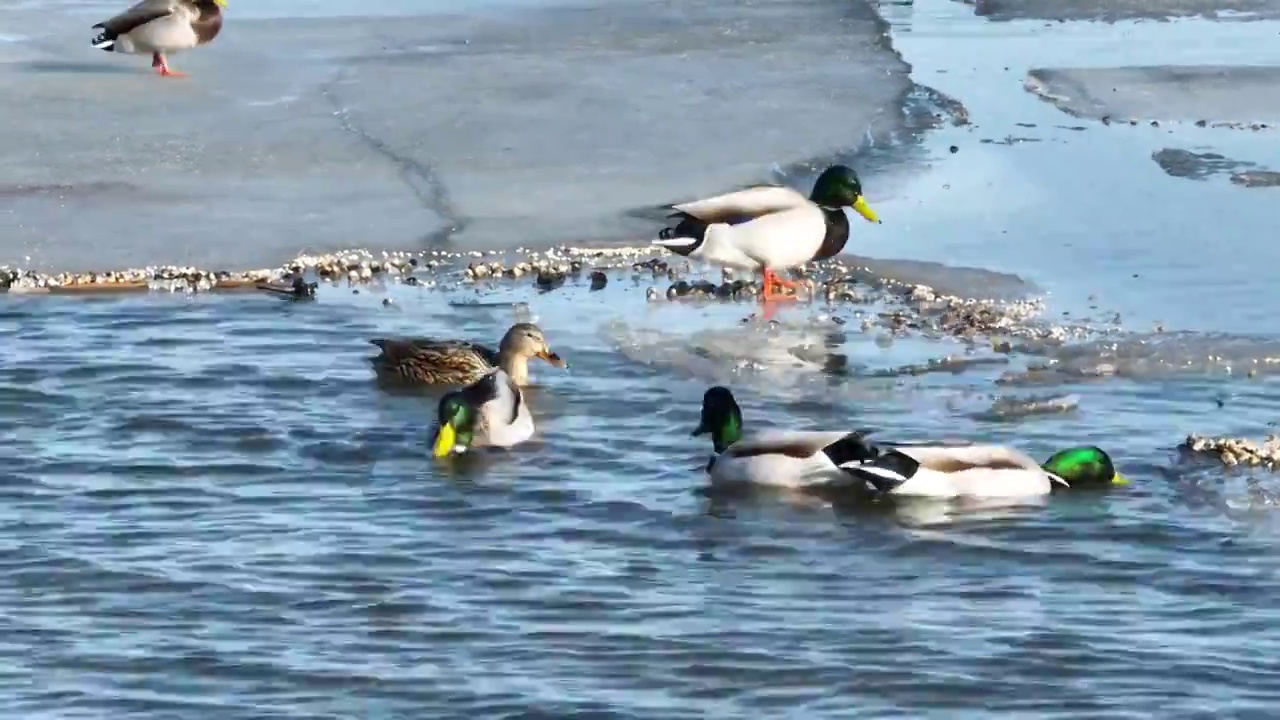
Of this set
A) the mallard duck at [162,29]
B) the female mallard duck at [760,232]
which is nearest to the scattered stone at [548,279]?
the female mallard duck at [760,232]

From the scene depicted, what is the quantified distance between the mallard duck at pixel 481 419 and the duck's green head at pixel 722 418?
0.77 m

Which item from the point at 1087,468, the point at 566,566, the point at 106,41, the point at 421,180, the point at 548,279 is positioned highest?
the point at 106,41

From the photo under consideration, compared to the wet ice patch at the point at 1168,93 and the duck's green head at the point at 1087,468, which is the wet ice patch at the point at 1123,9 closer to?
the wet ice patch at the point at 1168,93

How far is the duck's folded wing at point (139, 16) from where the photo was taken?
61.6ft

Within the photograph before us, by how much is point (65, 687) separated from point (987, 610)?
2.54m

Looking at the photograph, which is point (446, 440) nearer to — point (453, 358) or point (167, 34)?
point (453, 358)

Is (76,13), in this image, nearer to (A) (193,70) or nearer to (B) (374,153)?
(A) (193,70)

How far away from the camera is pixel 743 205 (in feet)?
40.2

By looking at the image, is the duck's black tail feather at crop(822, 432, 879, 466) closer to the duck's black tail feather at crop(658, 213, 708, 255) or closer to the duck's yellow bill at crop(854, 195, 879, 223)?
the duck's black tail feather at crop(658, 213, 708, 255)

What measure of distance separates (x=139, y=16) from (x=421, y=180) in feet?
16.6

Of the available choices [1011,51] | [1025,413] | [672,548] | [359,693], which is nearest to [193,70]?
[1011,51]

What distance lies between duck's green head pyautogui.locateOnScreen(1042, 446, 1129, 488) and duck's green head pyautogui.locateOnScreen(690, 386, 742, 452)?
117 centimetres

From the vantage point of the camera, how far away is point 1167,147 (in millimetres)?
15836

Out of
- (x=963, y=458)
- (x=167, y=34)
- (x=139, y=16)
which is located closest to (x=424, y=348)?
(x=963, y=458)
